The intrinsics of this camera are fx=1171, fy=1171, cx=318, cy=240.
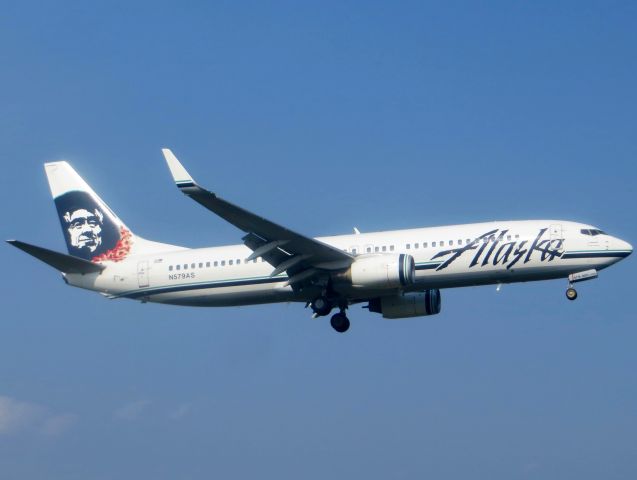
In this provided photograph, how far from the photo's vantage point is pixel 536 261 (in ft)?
153

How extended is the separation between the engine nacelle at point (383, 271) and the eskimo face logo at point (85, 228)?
13.9 metres

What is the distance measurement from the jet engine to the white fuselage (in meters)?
0.75

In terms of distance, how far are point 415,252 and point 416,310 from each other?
179 inches

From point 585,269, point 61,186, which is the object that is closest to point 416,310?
point 585,269

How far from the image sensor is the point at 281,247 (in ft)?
155

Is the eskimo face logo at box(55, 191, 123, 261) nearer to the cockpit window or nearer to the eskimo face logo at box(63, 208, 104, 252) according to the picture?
the eskimo face logo at box(63, 208, 104, 252)

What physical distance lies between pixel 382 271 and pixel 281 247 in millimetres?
4275

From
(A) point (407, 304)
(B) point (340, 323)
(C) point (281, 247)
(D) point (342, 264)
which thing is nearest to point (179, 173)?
(C) point (281, 247)

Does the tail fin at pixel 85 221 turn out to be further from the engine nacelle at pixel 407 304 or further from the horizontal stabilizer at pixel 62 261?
the engine nacelle at pixel 407 304

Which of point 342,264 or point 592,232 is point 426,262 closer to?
point 342,264

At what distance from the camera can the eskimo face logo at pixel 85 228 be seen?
54969mm

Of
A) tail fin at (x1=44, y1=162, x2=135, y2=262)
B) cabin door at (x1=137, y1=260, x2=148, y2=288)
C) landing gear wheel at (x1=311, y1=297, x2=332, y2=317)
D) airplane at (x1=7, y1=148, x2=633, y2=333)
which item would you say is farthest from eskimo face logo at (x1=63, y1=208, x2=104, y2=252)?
landing gear wheel at (x1=311, y1=297, x2=332, y2=317)

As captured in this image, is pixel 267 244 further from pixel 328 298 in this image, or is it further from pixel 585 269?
pixel 585 269

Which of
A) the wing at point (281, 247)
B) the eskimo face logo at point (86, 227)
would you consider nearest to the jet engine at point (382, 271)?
the wing at point (281, 247)
